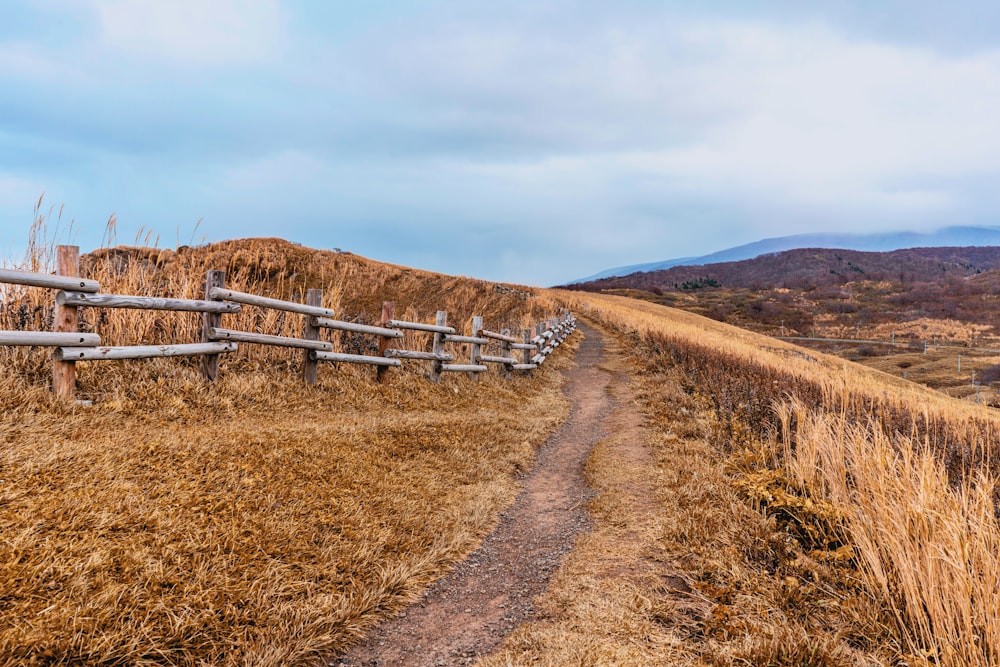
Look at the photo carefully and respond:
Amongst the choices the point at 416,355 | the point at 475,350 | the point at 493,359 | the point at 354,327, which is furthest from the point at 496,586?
the point at 493,359

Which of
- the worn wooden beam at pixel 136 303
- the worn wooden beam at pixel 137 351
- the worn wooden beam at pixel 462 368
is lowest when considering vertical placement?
the worn wooden beam at pixel 462 368

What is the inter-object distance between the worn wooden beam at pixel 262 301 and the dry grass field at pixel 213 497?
2.45ft

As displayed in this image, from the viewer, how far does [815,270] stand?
5182 inches

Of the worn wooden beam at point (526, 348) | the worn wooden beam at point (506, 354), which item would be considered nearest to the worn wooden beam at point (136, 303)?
the worn wooden beam at point (506, 354)

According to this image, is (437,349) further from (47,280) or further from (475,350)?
(47,280)

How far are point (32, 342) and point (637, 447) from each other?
287 inches

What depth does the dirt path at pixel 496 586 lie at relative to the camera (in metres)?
3.30

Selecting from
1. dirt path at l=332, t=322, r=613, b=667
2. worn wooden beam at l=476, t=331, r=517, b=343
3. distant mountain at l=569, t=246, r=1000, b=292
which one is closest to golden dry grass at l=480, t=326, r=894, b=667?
dirt path at l=332, t=322, r=613, b=667

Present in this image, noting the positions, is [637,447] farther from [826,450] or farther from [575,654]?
[575,654]

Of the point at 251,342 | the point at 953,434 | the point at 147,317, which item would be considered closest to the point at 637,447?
the point at 953,434

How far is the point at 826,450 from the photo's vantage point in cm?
549

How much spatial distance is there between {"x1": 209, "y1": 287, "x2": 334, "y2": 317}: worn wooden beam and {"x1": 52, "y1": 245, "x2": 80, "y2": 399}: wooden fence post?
1.40 meters

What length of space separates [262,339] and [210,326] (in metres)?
0.66

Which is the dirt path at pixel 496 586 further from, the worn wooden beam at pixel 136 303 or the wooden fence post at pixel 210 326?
the worn wooden beam at pixel 136 303
